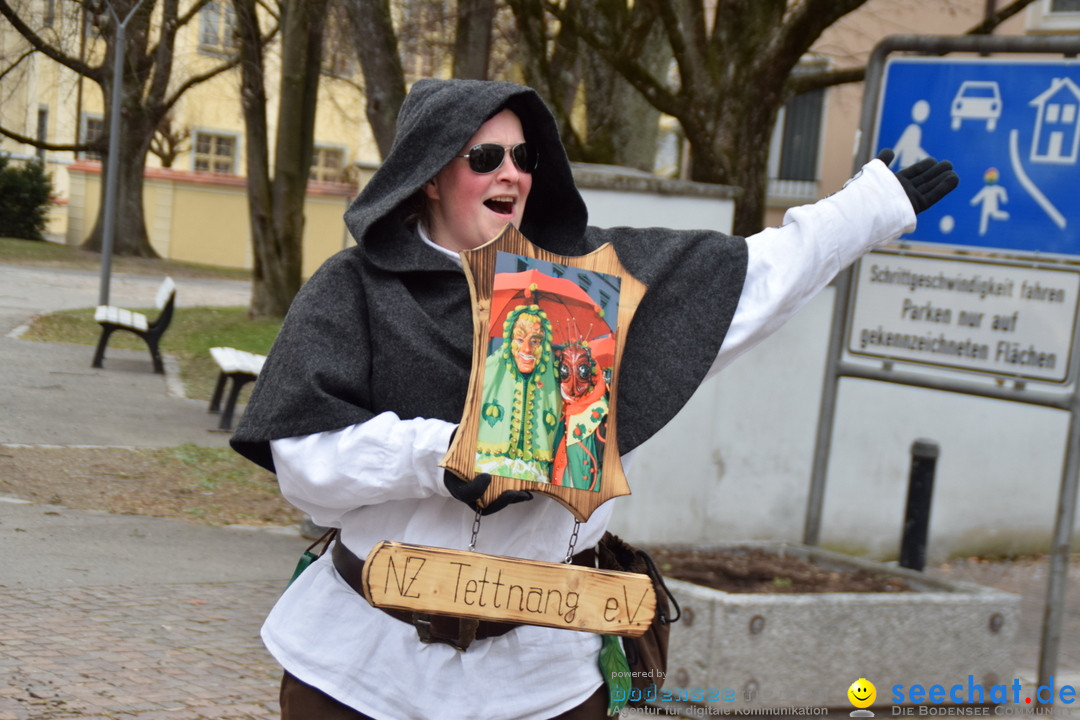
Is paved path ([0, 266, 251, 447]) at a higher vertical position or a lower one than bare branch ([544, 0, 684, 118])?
lower

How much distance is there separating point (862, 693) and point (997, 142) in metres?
2.25

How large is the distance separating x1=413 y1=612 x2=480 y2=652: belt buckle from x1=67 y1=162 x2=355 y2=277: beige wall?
32022 mm

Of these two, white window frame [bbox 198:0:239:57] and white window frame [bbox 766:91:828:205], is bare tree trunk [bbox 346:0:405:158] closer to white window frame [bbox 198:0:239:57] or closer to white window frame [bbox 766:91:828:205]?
white window frame [bbox 766:91:828:205]

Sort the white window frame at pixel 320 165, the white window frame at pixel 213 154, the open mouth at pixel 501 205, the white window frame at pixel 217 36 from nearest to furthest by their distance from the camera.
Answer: the open mouth at pixel 501 205
the white window frame at pixel 217 36
the white window frame at pixel 213 154
the white window frame at pixel 320 165

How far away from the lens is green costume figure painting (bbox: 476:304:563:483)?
6.93ft

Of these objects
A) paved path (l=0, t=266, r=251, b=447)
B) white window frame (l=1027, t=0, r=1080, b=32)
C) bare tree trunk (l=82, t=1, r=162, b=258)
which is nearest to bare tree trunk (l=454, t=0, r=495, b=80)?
paved path (l=0, t=266, r=251, b=447)

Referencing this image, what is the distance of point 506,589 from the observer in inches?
84.7

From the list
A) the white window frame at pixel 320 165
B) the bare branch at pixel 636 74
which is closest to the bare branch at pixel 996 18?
the bare branch at pixel 636 74

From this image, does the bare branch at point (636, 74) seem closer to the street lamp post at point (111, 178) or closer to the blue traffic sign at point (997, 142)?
the blue traffic sign at point (997, 142)

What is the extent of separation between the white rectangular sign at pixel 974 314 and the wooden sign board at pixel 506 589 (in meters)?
3.35

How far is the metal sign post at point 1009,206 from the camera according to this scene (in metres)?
5.02

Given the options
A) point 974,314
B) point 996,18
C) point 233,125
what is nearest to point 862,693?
point 974,314

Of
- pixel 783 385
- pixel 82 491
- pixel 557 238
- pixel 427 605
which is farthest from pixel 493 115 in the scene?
pixel 82 491

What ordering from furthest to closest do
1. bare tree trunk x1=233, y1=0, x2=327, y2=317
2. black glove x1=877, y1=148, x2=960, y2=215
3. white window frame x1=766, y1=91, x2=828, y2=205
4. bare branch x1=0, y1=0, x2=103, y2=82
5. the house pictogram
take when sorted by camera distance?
white window frame x1=766, y1=91, x2=828, y2=205, bare branch x1=0, y1=0, x2=103, y2=82, bare tree trunk x1=233, y1=0, x2=327, y2=317, the house pictogram, black glove x1=877, y1=148, x2=960, y2=215
